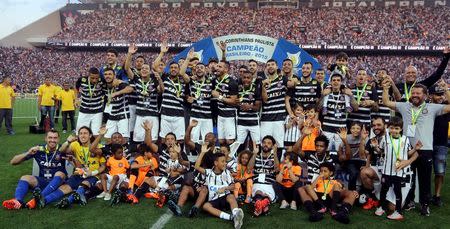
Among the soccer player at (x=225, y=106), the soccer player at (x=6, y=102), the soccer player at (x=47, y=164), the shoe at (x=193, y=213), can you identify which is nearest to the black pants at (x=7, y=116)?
the soccer player at (x=6, y=102)

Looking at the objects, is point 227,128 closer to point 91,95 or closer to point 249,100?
point 249,100

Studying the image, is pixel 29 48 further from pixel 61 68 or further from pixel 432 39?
pixel 432 39

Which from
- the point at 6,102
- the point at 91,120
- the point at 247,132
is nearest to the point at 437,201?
the point at 247,132

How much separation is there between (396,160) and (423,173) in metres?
0.68

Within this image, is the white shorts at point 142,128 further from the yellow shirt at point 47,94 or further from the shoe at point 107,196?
the yellow shirt at point 47,94

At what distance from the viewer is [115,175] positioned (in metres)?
6.24

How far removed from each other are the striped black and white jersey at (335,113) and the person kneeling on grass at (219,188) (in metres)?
1.95

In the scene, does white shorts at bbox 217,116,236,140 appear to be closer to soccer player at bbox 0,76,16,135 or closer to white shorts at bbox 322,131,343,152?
white shorts at bbox 322,131,343,152

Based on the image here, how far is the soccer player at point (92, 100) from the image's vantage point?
7.51 meters

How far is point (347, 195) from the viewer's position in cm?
572

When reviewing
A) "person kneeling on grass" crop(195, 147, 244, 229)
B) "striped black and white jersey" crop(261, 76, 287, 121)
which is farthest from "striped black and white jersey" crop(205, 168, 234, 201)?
"striped black and white jersey" crop(261, 76, 287, 121)

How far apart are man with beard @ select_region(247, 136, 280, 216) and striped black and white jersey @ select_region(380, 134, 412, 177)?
5.06ft

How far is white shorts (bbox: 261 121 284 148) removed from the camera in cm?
704

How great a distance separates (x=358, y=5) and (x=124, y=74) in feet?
129
